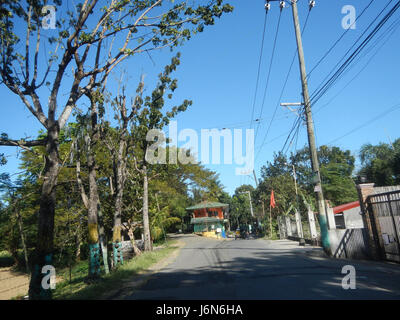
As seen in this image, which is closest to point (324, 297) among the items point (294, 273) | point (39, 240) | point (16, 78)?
point (294, 273)

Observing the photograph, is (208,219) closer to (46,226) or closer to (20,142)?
(20,142)

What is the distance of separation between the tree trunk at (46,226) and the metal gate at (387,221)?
10.6 m

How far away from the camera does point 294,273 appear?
955 cm

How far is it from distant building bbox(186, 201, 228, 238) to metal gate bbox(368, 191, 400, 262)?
3132cm

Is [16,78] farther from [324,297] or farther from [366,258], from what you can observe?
[366,258]

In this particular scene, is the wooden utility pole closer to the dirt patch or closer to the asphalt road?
the asphalt road

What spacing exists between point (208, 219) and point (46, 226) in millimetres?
36898

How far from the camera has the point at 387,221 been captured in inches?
442

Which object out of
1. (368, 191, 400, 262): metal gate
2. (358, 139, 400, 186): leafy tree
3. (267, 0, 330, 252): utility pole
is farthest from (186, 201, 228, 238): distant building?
(368, 191, 400, 262): metal gate

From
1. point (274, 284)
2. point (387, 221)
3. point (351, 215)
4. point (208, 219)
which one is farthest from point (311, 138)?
point (208, 219)

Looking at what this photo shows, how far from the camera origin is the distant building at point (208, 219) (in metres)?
44.1

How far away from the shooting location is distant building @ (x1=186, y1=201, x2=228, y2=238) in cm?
4410

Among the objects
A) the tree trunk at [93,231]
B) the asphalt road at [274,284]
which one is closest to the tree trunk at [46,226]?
the asphalt road at [274,284]

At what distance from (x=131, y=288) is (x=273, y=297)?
4336 millimetres
